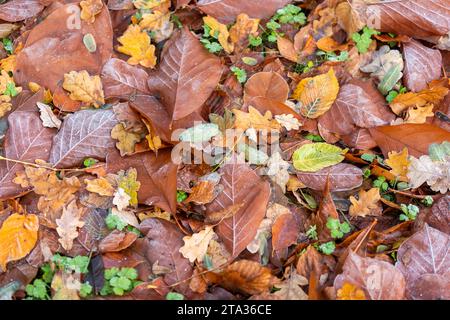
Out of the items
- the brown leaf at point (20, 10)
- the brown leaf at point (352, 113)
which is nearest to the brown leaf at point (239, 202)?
the brown leaf at point (352, 113)

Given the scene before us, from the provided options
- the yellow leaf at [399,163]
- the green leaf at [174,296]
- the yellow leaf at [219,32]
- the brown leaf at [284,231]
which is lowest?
the green leaf at [174,296]

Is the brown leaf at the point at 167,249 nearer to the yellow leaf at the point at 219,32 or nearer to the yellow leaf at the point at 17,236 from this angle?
the yellow leaf at the point at 17,236

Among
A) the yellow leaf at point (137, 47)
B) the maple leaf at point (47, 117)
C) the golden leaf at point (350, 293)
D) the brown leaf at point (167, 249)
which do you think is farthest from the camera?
the yellow leaf at point (137, 47)

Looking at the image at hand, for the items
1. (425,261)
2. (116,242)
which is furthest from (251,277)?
(425,261)

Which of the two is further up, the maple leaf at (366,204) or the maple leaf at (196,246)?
the maple leaf at (366,204)

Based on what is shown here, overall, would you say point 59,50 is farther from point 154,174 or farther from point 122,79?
point 154,174

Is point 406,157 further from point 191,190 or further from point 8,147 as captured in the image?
point 8,147
